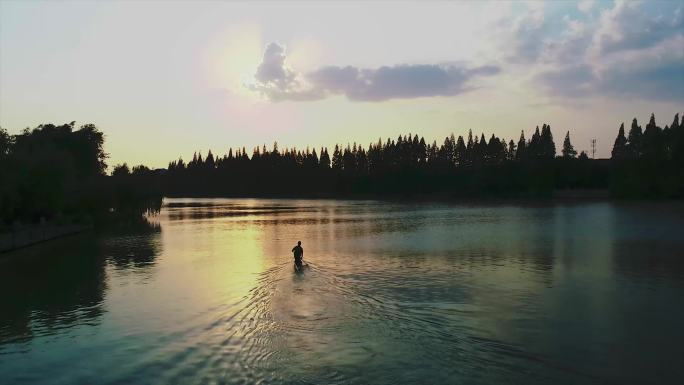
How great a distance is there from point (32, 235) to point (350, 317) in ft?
131

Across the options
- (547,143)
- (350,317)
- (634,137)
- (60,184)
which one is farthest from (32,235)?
(634,137)

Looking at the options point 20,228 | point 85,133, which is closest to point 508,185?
point 85,133

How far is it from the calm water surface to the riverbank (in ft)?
18.5

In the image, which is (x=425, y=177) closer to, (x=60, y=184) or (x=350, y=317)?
(x=60, y=184)

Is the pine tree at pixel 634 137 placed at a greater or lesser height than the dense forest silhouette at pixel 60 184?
greater

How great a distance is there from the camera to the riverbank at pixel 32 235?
4078 centimetres

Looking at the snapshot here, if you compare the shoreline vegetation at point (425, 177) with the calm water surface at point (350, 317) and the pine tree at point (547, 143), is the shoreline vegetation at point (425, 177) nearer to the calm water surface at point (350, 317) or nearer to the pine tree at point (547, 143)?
the pine tree at point (547, 143)

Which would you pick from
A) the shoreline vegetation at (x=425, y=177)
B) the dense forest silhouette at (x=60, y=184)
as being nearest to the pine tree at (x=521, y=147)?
the shoreline vegetation at (x=425, y=177)

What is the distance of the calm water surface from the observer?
13547 mm

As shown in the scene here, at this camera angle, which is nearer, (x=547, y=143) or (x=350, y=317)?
(x=350, y=317)

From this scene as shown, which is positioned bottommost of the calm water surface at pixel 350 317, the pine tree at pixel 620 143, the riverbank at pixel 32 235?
the calm water surface at pixel 350 317

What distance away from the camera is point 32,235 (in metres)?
47.0

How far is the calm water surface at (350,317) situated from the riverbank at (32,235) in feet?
18.5

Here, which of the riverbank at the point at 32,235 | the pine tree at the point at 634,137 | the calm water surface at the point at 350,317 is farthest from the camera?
the pine tree at the point at 634,137
